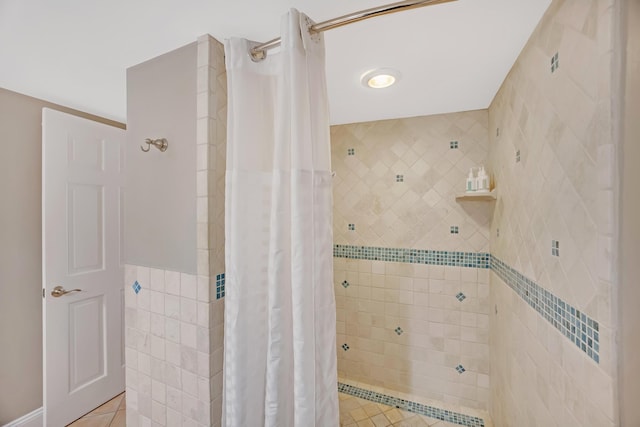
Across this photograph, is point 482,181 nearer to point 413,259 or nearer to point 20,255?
point 413,259

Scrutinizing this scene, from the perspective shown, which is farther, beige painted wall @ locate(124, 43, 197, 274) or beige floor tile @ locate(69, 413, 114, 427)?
beige floor tile @ locate(69, 413, 114, 427)

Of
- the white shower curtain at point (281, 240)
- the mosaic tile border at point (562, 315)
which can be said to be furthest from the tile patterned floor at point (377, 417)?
the mosaic tile border at point (562, 315)

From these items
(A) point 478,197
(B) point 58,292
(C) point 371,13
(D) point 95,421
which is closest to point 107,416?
(D) point 95,421

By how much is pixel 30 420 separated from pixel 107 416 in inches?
15.4

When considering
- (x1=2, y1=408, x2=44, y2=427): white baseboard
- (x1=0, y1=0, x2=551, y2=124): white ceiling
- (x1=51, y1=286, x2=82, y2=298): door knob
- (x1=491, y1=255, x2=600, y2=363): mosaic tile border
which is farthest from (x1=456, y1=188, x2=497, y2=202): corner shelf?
(x1=2, y1=408, x2=44, y2=427): white baseboard

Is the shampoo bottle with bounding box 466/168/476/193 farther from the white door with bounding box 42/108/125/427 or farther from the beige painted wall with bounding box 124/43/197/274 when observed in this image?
the white door with bounding box 42/108/125/427

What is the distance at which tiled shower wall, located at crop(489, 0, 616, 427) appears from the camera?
646 mm

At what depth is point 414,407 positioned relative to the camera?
1875 mm

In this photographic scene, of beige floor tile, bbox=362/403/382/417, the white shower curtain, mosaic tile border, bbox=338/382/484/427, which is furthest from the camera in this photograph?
beige floor tile, bbox=362/403/382/417

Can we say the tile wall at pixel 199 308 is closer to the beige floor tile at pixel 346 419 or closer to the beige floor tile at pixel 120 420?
the beige floor tile at pixel 120 420

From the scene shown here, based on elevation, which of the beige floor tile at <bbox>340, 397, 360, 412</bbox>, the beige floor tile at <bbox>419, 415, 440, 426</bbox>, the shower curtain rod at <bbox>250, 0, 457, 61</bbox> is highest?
the shower curtain rod at <bbox>250, 0, 457, 61</bbox>

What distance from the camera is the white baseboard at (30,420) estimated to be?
5.07 ft

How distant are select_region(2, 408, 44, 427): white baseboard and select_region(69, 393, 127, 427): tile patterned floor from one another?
180mm

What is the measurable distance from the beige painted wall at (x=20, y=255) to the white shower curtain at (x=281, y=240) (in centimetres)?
155
